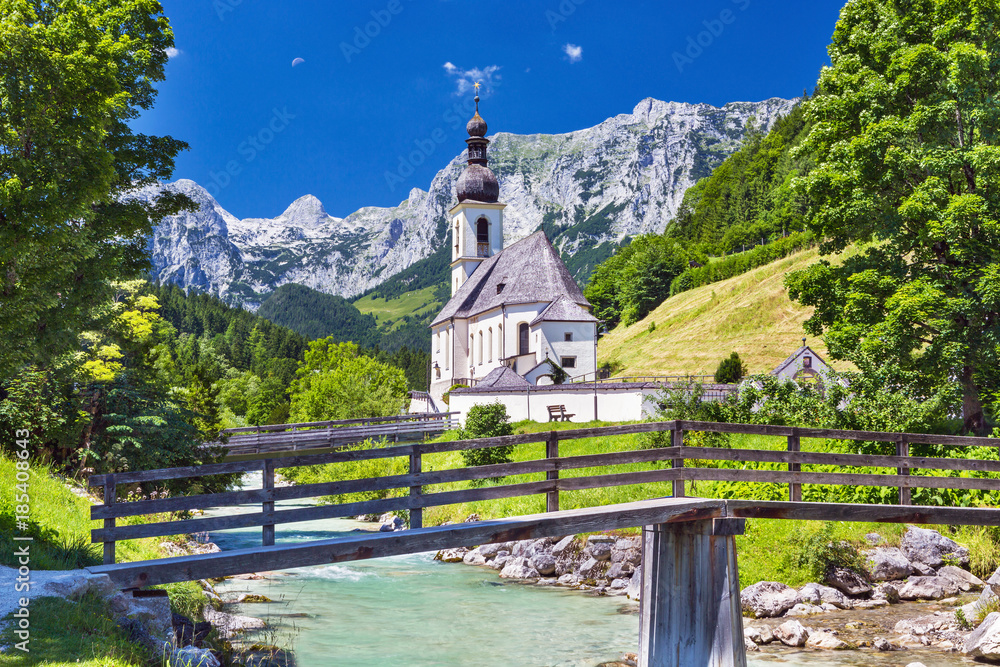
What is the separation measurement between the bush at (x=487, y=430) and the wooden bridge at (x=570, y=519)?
15.5 m

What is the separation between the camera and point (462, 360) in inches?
2569

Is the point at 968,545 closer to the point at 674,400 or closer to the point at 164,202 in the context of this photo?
the point at 674,400

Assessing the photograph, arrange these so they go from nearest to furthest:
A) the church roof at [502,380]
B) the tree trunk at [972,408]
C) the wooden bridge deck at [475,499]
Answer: the wooden bridge deck at [475,499] < the tree trunk at [972,408] < the church roof at [502,380]

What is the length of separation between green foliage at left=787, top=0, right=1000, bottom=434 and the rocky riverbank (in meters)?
4.91

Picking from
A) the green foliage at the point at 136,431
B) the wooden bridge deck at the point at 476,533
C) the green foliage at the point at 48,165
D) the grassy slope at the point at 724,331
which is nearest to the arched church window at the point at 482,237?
the grassy slope at the point at 724,331

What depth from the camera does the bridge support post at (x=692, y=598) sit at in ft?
27.2

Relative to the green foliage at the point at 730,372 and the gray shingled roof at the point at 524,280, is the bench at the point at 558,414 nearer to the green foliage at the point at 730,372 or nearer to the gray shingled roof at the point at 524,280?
the gray shingled roof at the point at 524,280

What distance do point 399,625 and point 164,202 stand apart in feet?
37.4

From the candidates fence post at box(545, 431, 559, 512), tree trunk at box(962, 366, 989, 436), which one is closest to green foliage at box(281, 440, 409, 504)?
tree trunk at box(962, 366, 989, 436)

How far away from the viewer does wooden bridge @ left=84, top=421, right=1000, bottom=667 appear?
7.23m

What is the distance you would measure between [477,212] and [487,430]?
152 ft

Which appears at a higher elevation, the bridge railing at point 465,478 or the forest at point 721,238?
the forest at point 721,238

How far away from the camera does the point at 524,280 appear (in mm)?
56188

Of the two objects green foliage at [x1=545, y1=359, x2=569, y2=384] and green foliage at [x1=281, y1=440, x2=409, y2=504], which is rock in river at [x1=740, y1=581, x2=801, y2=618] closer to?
green foliage at [x1=281, y1=440, x2=409, y2=504]
